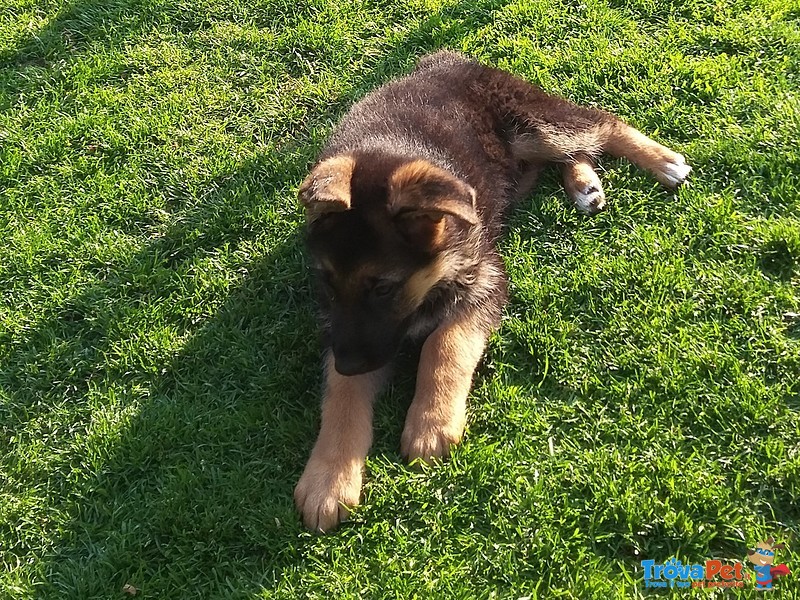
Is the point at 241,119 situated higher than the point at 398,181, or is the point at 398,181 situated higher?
the point at 398,181

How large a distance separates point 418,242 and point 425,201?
0.33 meters

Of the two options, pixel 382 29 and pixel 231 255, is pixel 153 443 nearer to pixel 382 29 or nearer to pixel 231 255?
pixel 231 255

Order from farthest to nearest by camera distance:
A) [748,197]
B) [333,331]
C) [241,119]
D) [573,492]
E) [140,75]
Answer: [140,75], [241,119], [748,197], [333,331], [573,492]

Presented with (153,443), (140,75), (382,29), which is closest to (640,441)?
(153,443)

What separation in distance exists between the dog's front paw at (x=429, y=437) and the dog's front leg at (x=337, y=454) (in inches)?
8.2

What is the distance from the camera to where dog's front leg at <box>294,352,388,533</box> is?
298 cm

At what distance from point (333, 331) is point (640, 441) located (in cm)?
153

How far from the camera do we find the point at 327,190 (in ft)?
9.71

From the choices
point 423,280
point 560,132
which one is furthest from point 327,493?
point 560,132

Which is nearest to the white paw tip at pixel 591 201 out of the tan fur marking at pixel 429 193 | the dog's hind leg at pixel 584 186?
the dog's hind leg at pixel 584 186

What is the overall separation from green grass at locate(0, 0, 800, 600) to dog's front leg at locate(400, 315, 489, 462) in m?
0.10

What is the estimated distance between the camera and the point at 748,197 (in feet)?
13.1

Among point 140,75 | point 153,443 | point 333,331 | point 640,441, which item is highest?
point 140,75

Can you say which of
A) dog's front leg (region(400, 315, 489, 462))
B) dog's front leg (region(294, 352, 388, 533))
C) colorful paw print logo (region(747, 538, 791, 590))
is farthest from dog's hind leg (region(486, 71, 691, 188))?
colorful paw print logo (region(747, 538, 791, 590))
